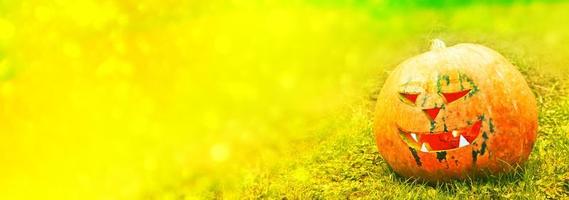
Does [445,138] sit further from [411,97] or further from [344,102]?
[344,102]

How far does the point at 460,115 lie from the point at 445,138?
0.16 metres

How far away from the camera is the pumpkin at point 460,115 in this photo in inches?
147

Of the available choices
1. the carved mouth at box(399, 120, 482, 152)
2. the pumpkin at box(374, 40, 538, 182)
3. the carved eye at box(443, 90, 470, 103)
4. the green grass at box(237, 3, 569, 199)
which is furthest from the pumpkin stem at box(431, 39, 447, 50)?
the green grass at box(237, 3, 569, 199)

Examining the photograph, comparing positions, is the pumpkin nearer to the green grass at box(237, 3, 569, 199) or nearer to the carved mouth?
the carved mouth

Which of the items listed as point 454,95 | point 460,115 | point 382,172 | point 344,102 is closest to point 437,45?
point 454,95

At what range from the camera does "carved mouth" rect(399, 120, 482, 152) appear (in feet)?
12.2

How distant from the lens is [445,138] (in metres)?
3.76

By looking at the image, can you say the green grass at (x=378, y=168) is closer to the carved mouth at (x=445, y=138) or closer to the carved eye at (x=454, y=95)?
the carved mouth at (x=445, y=138)

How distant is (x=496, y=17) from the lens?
22.3 ft

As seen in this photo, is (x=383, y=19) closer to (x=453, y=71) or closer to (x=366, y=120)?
(x=366, y=120)

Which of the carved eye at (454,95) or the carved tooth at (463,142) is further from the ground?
the carved eye at (454,95)

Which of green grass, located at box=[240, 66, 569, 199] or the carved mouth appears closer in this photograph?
the carved mouth

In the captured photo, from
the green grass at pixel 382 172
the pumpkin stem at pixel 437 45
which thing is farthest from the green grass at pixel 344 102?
the pumpkin stem at pixel 437 45

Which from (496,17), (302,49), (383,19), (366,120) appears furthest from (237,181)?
(496,17)
